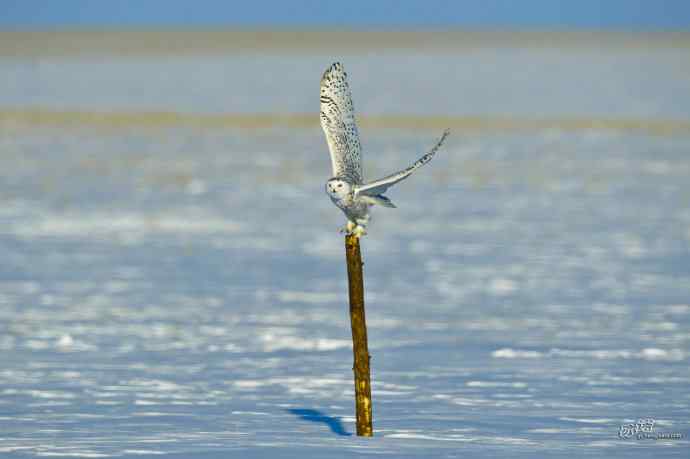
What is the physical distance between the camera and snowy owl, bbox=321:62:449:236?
6379 millimetres

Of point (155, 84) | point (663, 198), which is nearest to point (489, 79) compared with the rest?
point (155, 84)

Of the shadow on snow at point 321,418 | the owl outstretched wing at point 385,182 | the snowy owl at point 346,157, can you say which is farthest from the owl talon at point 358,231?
the shadow on snow at point 321,418

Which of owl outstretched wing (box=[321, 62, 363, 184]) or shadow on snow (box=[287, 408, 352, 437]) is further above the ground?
owl outstretched wing (box=[321, 62, 363, 184])

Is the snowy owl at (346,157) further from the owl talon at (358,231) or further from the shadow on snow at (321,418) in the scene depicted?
the shadow on snow at (321,418)

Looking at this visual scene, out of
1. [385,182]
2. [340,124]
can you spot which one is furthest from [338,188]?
[340,124]

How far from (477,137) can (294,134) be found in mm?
3452

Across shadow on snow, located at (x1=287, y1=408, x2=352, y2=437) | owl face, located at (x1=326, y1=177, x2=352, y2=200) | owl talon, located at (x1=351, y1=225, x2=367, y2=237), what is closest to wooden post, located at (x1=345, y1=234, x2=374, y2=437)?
owl talon, located at (x1=351, y1=225, x2=367, y2=237)

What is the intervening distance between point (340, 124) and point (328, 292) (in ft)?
19.6

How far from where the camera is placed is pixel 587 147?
2522 cm

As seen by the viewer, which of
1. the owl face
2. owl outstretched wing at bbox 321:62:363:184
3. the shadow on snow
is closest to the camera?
the owl face

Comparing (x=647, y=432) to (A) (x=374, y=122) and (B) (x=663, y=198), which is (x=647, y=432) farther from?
(A) (x=374, y=122)

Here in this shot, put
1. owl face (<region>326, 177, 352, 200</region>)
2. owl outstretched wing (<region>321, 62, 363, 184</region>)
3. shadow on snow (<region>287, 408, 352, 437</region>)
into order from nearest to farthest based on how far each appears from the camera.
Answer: owl face (<region>326, 177, 352, 200</region>) < owl outstretched wing (<region>321, 62, 363, 184</region>) < shadow on snow (<region>287, 408, 352, 437</region>)

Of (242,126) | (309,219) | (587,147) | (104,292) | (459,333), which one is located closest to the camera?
(459,333)

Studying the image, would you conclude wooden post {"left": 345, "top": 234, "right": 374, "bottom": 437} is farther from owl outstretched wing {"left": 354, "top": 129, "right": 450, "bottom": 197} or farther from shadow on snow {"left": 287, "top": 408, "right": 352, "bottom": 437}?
shadow on snow {"left": 287, "top": 408, "right": 352, "bottom": 437}
